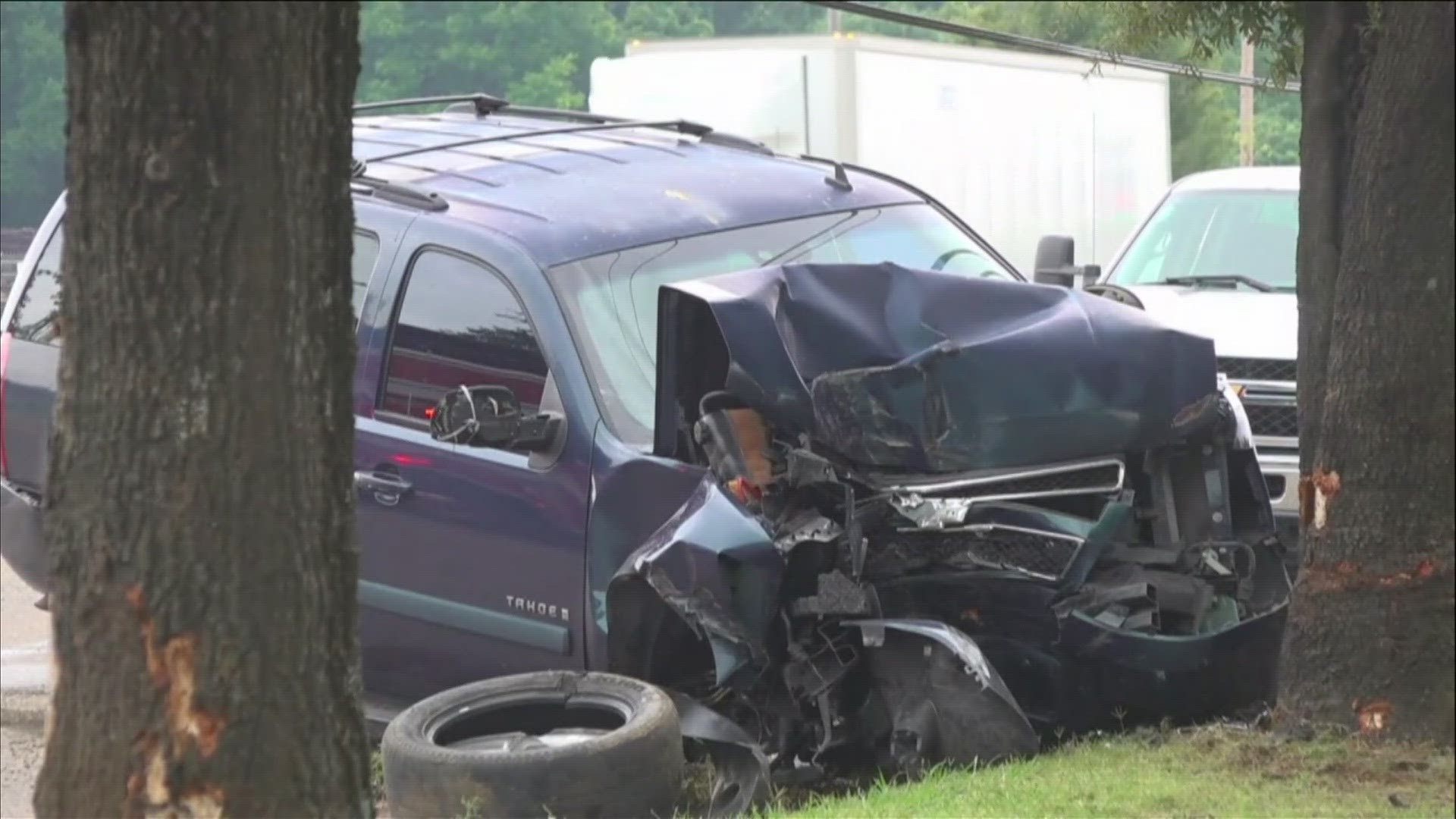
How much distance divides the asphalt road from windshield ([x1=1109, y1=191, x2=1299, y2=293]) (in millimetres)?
5659

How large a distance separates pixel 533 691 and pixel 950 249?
2760 mm

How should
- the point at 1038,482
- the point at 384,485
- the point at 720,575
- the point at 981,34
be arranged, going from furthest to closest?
1. the point at 981,34
2. the point at 384,485
3. the point at 1038,482
4. the point at 720,575

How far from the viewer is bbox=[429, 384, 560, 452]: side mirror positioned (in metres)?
5.80

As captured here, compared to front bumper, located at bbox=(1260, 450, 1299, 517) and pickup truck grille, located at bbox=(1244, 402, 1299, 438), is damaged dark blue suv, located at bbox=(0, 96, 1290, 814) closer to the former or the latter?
front bumper, located at bbox=(1260, 450, 1299, 517)

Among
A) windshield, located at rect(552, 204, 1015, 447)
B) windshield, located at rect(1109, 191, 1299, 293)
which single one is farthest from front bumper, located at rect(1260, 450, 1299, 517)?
windshield, located at rect(1109, 191, 1299, 293)

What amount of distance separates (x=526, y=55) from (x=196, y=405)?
4704 cm

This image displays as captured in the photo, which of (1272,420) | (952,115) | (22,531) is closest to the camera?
(22,531)

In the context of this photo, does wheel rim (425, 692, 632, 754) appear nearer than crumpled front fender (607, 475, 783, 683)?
No

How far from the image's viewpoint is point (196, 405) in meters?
2.96

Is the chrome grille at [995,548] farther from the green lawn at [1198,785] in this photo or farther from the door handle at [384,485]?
the door handle at [384,485]

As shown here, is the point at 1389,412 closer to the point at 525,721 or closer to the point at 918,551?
the point at 918,551

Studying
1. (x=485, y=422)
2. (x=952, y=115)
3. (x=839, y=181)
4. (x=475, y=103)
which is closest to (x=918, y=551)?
(x=485, y=422)

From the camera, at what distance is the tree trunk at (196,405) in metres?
2.92

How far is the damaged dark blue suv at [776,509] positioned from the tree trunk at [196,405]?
2.13 m
